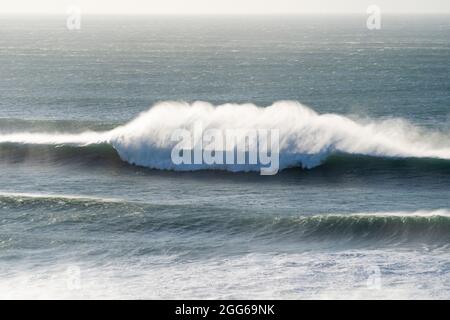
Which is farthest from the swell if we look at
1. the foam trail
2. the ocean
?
the foam trail

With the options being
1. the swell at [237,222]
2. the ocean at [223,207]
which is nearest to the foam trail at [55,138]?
the ocean at [223,207]

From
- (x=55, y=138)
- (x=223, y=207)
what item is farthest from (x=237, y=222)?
(x=55, y=138)

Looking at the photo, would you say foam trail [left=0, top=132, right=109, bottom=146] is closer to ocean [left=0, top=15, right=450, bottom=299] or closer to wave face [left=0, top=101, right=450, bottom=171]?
wave face [left=0, top=101, right=450, bottom=171]

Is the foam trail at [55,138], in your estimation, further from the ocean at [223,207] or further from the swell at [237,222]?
the swell at [237,222]
